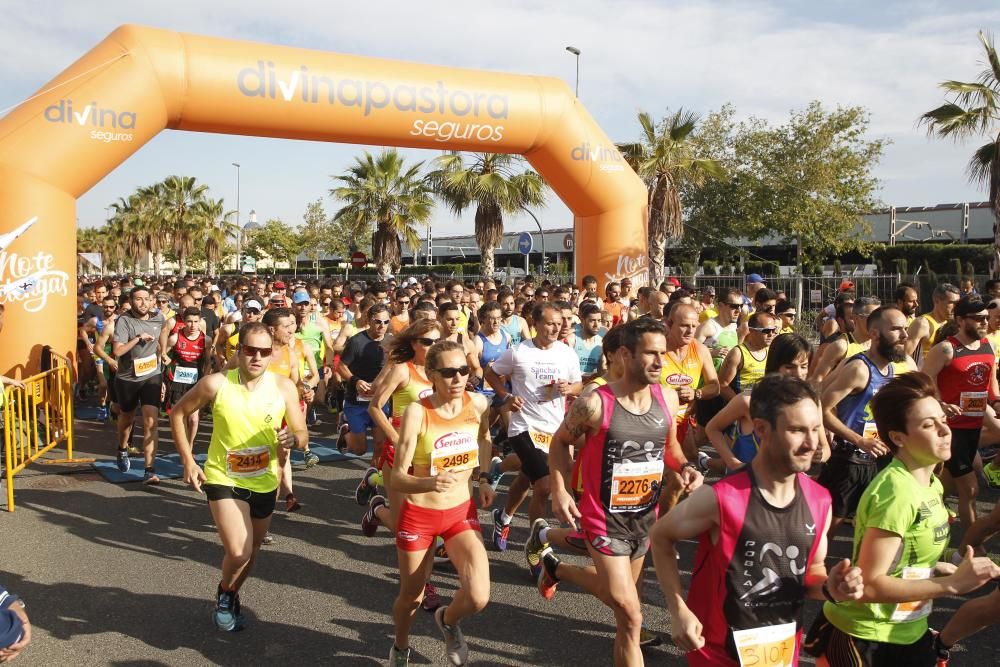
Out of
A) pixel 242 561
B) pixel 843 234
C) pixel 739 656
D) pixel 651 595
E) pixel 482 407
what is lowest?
pixel 651 595

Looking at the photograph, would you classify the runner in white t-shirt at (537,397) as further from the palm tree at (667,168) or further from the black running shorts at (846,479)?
the palm tree at (667,168)

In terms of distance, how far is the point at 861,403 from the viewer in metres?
4.77

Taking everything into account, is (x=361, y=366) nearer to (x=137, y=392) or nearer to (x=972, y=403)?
(x=137, y=392)

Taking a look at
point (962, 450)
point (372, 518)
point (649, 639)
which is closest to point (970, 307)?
point (962, 450)

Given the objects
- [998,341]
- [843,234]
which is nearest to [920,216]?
[843,234]

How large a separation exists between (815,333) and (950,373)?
11.1m

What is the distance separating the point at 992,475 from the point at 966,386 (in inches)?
90.2

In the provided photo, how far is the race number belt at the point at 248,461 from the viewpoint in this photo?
443 centimetres

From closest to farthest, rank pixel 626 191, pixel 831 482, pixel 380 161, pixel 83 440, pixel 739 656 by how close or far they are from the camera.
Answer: pixel 739 656, pixel 831 482, pixel 83 440, pixel 626 191, pixel 380 161

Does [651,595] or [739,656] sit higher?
[739,656]

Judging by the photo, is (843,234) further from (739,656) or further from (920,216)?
(739,656)

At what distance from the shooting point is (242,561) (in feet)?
14.1

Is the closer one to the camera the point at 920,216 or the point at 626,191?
the point at 626,191

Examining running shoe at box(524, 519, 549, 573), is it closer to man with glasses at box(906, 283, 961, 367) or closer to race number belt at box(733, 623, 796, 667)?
race number belt at box(733, 623, 796, 667)
